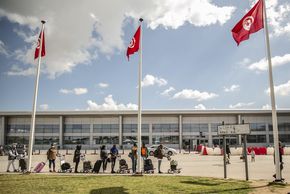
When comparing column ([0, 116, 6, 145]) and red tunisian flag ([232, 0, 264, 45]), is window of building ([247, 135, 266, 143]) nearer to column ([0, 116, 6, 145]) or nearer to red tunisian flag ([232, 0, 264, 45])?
red tunisian flag ([232, 0, 264, 45])

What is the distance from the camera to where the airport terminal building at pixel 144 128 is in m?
58.9

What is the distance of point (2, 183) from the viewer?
1173 cm

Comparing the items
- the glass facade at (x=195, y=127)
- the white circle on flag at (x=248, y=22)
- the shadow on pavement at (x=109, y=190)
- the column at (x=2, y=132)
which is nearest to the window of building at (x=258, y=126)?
the glass facade at (x=195, y=127)

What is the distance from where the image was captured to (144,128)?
2346 inches

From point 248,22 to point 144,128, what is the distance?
48.6 metres

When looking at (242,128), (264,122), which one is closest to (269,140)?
(264,122)

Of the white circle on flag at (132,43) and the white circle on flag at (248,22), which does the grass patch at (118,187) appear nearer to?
the white circle on flag at (248,22)

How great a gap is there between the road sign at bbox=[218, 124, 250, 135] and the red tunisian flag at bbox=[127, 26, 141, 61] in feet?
20.9

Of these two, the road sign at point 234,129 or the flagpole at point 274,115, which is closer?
the flagpole at point 274,115

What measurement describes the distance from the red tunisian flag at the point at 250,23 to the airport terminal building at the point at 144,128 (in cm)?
4636

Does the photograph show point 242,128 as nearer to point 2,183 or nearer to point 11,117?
point 2,183

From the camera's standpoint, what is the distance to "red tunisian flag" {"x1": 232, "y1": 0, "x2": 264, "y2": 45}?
1223cm

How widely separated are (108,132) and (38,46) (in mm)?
44689

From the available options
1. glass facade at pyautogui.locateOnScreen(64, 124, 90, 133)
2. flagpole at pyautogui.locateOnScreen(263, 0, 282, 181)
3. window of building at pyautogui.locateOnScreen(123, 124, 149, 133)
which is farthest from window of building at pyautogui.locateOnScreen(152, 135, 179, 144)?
flagpole at pyautogui.locateOnScreen(263, 0, 282, 181)
